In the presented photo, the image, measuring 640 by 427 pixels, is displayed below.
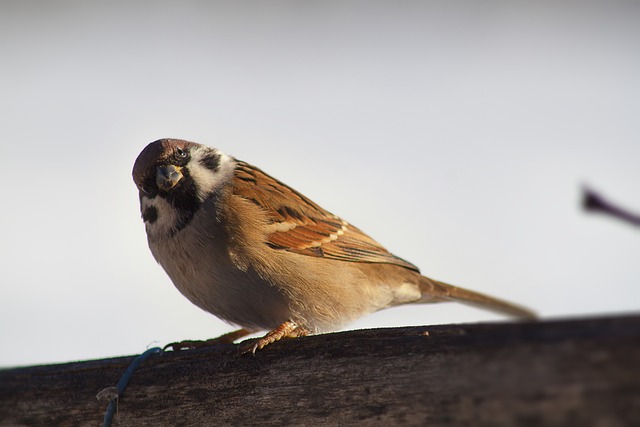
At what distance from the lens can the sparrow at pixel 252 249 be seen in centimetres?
263

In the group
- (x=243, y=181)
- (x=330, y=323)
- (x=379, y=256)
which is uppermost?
(x=243, y=181)

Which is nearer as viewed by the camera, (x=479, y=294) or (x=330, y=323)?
(x=330, y=323)

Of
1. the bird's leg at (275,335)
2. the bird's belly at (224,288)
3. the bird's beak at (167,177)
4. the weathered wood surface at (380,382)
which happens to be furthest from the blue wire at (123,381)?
the bird's beak at (167,177)

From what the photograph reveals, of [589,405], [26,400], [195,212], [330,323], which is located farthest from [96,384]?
[589,405]

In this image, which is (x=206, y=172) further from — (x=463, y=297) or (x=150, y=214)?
(x=463, y=297)

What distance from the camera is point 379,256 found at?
310 centimetres

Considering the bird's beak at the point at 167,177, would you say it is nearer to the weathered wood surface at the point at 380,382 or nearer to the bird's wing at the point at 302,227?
the bird's wing at the point at 302,227

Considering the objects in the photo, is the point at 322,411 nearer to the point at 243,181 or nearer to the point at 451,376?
the point at 451,376

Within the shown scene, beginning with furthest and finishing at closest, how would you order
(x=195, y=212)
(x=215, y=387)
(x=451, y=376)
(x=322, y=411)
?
(x=195, y=212) < (x=215, y=387) < (x=322, y=411) < (x=451, y=376)

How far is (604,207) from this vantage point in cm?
86

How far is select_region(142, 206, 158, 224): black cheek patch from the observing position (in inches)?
111

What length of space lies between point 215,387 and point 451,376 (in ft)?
2.47

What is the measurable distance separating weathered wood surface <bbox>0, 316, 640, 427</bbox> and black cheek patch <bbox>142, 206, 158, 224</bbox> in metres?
0.67

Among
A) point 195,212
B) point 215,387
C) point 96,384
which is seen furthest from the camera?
point 195,212
